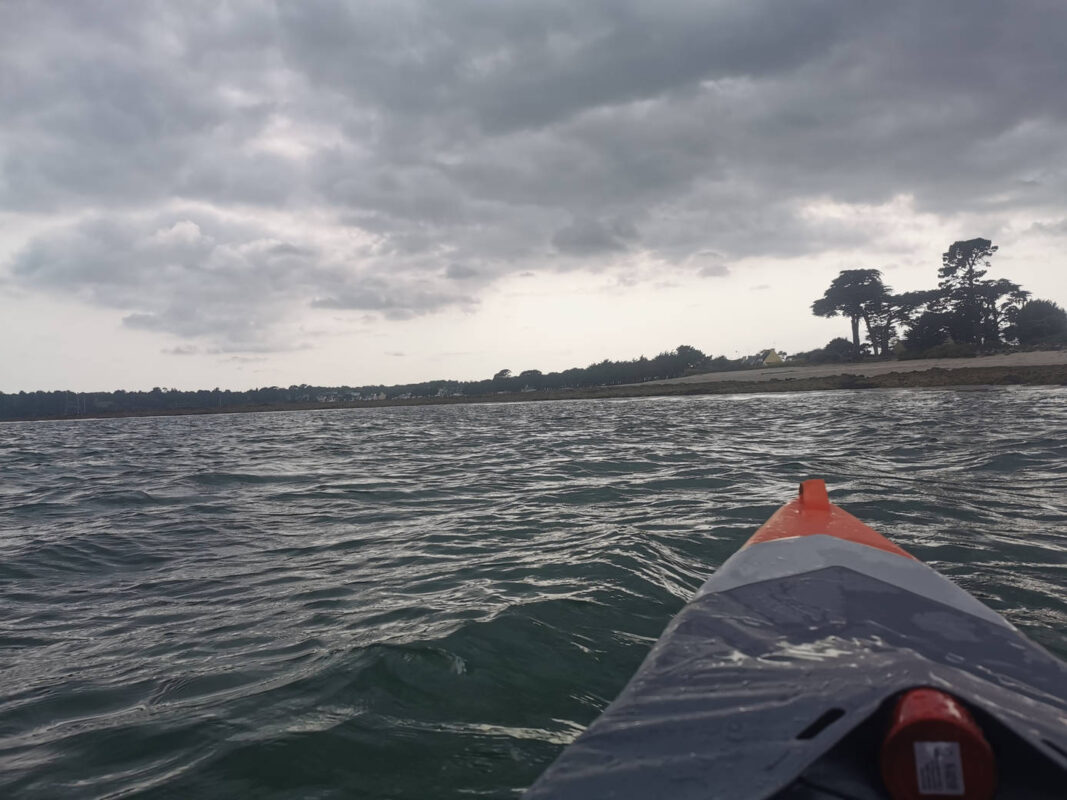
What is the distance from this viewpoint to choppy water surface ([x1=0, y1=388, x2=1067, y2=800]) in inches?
105

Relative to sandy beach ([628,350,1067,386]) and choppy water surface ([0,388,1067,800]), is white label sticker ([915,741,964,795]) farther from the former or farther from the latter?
sandy beach ([628,350,1067,386])

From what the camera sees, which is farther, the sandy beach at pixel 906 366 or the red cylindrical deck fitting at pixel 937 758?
the sandy beach at pixel 906 366

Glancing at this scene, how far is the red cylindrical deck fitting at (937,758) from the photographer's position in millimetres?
1457

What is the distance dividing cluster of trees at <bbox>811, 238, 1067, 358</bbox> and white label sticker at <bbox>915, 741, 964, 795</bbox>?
4909cm

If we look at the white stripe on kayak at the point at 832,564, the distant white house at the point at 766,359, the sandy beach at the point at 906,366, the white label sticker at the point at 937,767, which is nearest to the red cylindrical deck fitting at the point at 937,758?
the white label sticker at the point at 937,767

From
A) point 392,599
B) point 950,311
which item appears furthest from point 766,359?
point 392,599

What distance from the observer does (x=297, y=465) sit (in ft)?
48.0

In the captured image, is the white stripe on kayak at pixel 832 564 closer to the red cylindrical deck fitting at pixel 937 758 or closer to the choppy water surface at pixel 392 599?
the choppy water surface at pixel 392 599

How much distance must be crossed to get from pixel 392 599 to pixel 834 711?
3555mm

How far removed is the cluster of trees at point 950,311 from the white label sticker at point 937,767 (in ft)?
161

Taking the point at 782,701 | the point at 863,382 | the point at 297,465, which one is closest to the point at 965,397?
the point at 863,382

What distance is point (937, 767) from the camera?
4.93 feet

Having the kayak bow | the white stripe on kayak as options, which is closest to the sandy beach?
Answer: the white stripe on kayak

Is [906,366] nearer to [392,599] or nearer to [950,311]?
[950,311]
